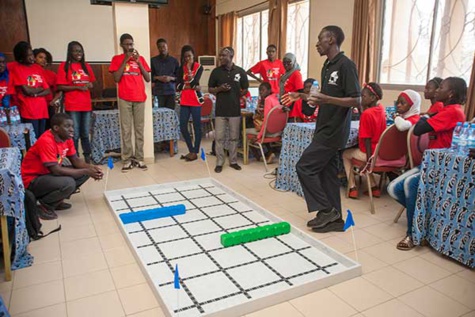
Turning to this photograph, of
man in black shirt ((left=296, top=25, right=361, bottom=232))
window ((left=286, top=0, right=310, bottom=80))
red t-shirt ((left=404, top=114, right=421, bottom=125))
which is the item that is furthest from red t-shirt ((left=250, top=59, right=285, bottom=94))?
man in black shirt ((left=296, top=25, right=361, bottom=232))

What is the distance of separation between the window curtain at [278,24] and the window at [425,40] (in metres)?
2.14

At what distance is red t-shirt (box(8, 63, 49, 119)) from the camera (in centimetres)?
394

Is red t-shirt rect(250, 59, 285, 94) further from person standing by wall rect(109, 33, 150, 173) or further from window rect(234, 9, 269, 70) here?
window rect(234, 9, 269, 70)

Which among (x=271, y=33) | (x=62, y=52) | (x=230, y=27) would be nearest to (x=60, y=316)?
(x=271, y=33)

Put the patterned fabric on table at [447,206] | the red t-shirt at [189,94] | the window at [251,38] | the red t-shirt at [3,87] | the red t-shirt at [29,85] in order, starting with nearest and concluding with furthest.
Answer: the patterned fabric on table at [447,206], the red t-shirt at [3,87], the red t-shirt at [29,85], the red t-shirt at [189,94], the window at [251,38]

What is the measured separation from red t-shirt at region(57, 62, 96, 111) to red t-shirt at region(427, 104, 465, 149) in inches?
144

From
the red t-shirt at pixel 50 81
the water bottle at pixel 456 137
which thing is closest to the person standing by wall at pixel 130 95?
the red t-shirt at pixel 50 81

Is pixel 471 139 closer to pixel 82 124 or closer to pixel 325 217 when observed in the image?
pixel 325 217

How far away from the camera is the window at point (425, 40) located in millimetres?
4414

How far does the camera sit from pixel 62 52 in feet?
25.3

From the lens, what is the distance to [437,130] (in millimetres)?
2658

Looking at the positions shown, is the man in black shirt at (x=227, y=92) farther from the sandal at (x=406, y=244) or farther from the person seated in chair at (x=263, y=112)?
the sandal at (x=406, y=244)

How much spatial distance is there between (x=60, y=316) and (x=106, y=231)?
103cm

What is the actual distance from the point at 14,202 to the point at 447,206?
8.42 ft
